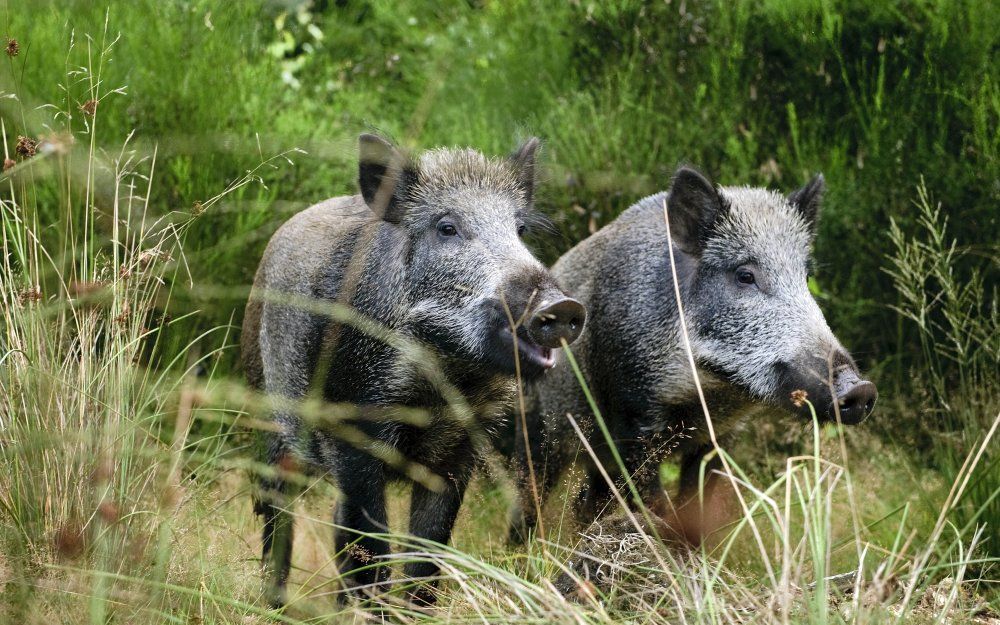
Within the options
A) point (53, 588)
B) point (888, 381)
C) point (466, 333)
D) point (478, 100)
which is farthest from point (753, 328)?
point (478, 100)

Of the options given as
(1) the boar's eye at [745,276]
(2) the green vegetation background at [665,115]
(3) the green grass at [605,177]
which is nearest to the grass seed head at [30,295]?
(3) the green grass at [605,177]

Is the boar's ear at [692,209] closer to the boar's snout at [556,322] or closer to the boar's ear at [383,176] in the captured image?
the boar's ear at [383,176]

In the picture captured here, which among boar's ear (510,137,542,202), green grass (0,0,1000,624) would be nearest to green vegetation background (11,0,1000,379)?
green grass (0,0,1000,624)

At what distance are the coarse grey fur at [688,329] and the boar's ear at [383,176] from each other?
1.03 meters

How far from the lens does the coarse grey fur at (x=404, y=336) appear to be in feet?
13.3

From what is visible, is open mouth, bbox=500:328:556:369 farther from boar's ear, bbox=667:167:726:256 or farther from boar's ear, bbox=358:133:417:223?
boar's ear, bbox=667:167:726:256

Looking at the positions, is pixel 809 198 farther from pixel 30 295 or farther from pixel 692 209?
pixel 30 295

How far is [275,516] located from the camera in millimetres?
4238

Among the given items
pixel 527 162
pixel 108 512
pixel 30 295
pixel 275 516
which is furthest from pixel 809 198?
pixel 108 512

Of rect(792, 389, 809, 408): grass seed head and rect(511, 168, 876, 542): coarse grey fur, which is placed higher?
rect(792, 389, 809, 408): grass seed head

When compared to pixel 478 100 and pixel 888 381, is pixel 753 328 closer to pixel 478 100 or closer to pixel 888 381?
pixel 888 381

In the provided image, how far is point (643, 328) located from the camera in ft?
15.4

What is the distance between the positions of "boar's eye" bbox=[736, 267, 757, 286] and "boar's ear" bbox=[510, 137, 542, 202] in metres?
0.86

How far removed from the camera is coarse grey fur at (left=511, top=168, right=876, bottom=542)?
4.43m
